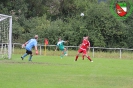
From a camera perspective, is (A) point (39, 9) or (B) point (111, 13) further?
(A) point (39, 9)

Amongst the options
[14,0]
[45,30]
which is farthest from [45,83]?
[14,0]

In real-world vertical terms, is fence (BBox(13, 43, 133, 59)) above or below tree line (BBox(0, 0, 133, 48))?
below

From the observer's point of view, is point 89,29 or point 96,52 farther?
point 89,29

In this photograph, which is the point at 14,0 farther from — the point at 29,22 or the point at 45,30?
the point at 45,30

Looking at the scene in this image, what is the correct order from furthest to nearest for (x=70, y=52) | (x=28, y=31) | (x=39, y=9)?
1. (x=39, y=9)
2. (x=28, y=31)
3. (x=70, y=52)

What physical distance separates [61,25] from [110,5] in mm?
7279

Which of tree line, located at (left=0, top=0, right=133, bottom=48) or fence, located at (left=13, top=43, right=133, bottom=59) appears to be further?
tree line, located at (left=0, top=0, right=133, bottom=48)

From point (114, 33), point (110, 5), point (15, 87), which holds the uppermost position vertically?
point (110, 5)

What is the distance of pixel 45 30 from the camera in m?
49.6

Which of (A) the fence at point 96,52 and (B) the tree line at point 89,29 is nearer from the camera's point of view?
(A) the fence at point 96,52

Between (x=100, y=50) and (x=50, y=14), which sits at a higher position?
(x=50, y=14)

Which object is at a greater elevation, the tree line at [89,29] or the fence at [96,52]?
the tree line at [89,29]

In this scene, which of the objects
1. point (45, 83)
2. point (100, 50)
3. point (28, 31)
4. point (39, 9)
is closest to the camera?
point (45, 83)

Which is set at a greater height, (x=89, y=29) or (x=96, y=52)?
(x=89, y=29)
